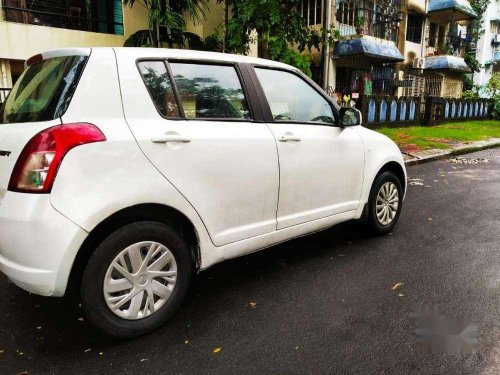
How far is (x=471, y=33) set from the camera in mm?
30234

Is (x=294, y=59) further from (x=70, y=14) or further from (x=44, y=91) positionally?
(x=70, y=14)

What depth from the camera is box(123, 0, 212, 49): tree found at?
8234mm

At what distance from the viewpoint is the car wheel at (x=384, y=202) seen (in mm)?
4141

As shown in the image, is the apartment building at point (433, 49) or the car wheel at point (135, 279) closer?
the car wheel at point (135, 279)

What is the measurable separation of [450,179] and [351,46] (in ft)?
36.2

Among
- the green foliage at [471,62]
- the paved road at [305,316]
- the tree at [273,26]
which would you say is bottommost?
the paved road at [305,316]

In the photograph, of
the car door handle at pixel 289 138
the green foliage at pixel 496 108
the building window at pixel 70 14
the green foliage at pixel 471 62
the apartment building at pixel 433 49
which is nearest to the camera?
the car door handle at pixel 289 138

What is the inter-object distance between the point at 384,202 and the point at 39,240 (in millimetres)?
3276

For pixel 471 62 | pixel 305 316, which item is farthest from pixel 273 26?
pixel 471 62

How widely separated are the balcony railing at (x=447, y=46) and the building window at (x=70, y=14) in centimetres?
1948

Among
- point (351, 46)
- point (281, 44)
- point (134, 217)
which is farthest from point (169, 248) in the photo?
point (351, 46)

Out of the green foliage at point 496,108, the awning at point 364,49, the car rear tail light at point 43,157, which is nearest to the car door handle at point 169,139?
the car rear tail light at point 43,157

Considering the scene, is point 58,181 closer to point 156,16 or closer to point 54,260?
point 54,260

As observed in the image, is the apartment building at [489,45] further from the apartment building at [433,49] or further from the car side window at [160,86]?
the car side window at [160,86]
